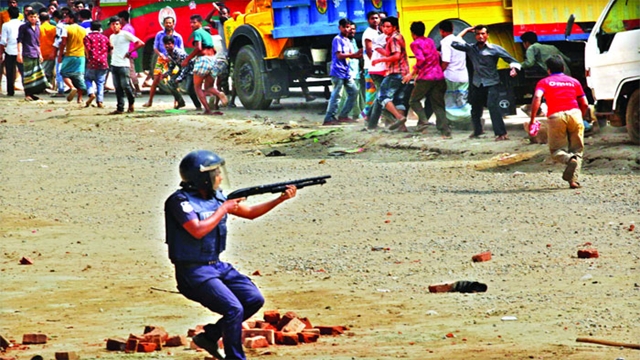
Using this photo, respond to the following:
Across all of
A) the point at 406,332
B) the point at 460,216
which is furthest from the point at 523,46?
the point at 406,332

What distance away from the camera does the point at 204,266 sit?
652 centimetres

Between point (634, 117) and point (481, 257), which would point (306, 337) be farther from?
point (634, 117)

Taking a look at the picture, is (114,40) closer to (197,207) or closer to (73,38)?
(73,38)

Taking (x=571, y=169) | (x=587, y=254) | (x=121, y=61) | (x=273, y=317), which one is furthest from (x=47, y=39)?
(x=273, y=317)

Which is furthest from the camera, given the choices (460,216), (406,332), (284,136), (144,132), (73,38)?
(73,38)

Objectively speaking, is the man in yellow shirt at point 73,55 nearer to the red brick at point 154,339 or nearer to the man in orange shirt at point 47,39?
the man in orange shirt at point 47,39

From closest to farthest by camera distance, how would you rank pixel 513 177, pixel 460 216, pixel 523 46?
pixel 460 216 → pixel 513 177 → pixel 523 46

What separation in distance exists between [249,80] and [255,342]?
15343 mm

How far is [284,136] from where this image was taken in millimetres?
18656

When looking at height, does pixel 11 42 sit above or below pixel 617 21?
below

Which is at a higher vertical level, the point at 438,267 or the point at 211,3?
the point at 211,3

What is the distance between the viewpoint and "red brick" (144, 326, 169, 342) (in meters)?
7.11

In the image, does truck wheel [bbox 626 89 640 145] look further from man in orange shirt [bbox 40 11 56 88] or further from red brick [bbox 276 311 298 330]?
man in orange shirt [bbox 40 11 56 88]

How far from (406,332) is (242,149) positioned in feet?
35.7
